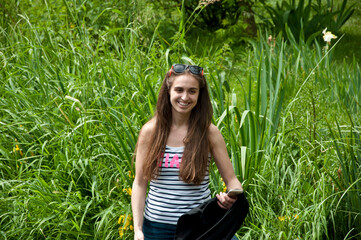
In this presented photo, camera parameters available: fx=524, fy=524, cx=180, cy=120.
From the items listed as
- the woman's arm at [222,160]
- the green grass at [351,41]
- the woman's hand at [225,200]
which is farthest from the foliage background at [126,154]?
the green grass at [351,41]

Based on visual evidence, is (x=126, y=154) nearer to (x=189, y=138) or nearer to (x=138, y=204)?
(x=138, y=204)

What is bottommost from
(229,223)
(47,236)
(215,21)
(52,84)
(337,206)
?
(47,236)

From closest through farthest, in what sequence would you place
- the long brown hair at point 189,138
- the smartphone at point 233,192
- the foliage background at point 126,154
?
the smartphone at point 233,192, the long brown hair at point 189,138, the foliage background at point 126,154

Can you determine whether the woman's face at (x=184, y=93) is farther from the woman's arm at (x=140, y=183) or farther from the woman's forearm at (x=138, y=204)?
the woman's forearm at (x=138, y=204)

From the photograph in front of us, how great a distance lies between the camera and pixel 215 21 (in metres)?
8.07

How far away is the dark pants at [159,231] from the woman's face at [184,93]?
49 cm

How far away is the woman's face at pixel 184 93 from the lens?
2238 millimetres

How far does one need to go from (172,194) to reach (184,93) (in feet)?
1.43

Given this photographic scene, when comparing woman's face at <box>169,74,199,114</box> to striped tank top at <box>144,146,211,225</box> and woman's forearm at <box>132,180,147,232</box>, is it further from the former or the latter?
woman's forearm at <box>132,180,147,232</box>

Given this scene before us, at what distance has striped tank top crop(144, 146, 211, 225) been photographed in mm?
2223

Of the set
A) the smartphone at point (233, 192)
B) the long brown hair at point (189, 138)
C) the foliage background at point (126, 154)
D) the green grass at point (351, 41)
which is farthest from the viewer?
the green grass at point (351, 41)

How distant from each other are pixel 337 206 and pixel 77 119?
192 centimetres

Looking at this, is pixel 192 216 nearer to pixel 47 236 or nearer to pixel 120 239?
pixel 120 239

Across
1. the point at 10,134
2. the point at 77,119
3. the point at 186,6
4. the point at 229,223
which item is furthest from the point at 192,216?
the point at 186,6
